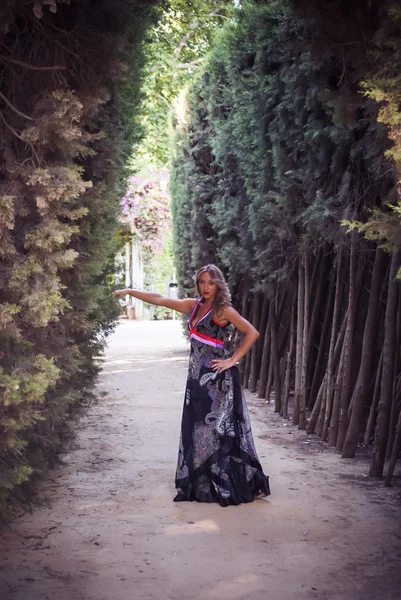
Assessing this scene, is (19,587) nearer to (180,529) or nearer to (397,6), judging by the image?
(180,529)

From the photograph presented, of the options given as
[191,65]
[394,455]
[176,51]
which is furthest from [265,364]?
[191,65]

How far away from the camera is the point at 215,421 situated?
6223mm

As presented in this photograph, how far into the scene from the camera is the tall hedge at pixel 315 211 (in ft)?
18.0

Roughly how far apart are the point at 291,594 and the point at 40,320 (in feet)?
7.05

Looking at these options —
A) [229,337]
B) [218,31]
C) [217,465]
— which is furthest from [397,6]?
[229,337]

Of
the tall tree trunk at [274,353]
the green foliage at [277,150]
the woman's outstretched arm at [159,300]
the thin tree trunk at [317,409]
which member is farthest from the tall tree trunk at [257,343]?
the woman's outstretched arm at [159,300]

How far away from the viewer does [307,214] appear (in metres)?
8.41

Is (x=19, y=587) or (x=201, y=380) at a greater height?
(x=201, y=380)

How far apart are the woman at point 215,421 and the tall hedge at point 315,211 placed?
4.29 feet

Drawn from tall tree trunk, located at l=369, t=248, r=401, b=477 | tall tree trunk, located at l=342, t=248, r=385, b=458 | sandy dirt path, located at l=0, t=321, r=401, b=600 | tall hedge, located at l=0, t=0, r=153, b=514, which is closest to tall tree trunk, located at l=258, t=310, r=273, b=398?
sandy dirt path, located at l=0, t=321, r=401, b=600

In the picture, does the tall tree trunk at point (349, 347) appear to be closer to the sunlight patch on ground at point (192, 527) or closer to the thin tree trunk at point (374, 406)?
the thin tree trunk at point (374, 406)

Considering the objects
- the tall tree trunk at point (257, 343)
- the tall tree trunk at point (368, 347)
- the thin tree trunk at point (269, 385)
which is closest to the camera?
the tall tree trunk at point (368, 347)

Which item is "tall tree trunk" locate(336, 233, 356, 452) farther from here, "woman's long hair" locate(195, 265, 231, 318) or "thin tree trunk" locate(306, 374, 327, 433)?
"woman's long hair" locate(195, 265, 231, 318)

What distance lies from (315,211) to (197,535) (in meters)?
3.92
